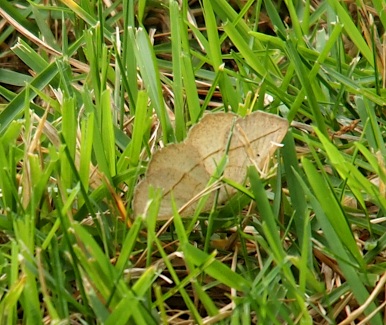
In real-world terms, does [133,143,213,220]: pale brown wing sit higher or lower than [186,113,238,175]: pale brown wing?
lower

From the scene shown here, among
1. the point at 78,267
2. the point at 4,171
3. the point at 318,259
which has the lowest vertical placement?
the point at 318,259

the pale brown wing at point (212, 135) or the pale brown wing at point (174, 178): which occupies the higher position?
the pale brown wing at point (212, 135)

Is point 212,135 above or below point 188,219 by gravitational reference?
above

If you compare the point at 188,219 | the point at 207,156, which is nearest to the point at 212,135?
the point at 207,156

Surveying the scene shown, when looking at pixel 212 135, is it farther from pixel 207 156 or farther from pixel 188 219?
pixel 188 219

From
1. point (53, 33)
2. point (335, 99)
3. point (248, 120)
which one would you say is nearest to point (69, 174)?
point (248, 120)

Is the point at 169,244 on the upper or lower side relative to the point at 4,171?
lower

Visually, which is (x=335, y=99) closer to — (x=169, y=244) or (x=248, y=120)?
(x=248, y=120)

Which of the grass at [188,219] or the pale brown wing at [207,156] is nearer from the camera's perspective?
the grass at [188,219]
